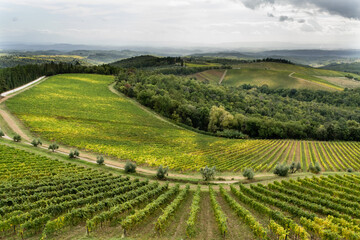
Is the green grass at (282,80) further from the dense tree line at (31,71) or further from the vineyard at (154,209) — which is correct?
the vineyard at (154,209)

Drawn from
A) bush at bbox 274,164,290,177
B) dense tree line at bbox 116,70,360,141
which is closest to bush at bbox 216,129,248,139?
dense tree line at bbox 116,70,360,141

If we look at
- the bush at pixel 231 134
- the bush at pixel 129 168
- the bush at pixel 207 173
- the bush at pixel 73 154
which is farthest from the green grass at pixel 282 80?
the bush at pixel 129 168

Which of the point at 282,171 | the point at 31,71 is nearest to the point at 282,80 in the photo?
the point at 282,171

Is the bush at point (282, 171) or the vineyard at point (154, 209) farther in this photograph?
the bush at point (282, 171)

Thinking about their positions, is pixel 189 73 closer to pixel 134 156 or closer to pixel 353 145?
pixel 353 145

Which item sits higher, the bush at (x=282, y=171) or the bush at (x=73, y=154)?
the bush at (x=73, y=154)

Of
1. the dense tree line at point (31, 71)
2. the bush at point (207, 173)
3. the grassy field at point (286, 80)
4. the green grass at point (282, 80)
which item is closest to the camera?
the bush at point (207, 173)
